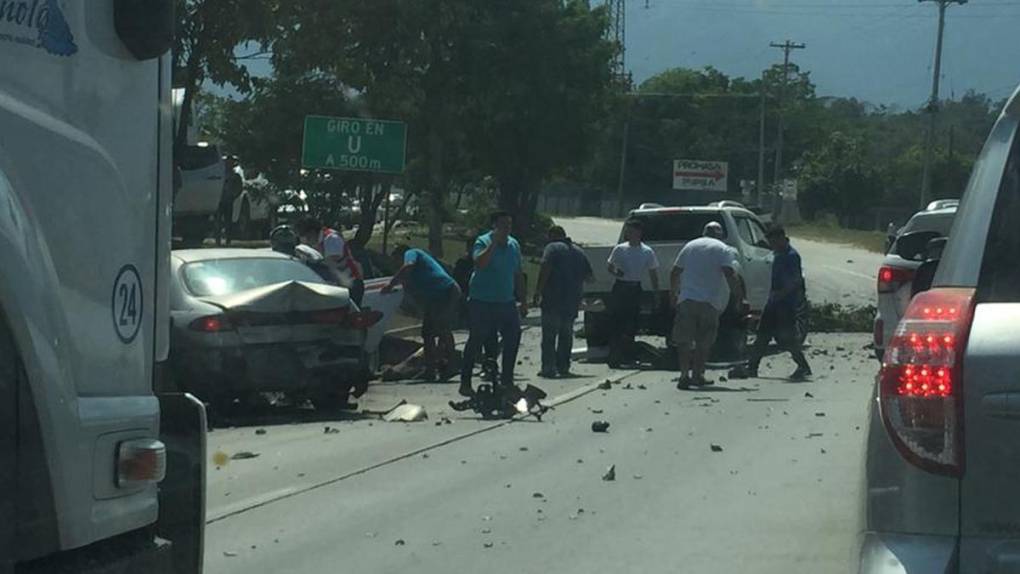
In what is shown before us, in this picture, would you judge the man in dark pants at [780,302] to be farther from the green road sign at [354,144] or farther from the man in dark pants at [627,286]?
the green road sign at [354,144]

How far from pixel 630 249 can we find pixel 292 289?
7005 millimetres

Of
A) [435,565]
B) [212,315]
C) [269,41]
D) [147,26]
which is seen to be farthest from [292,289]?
[147,26]

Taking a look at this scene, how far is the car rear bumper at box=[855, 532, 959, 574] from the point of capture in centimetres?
364

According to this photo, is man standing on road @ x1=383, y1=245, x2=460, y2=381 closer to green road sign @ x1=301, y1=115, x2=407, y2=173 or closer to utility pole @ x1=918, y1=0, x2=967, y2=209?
green road sign @ x1=301, y1=115, x2=407, y2=173

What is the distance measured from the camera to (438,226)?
125ft

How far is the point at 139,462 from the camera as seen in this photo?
13.4ft

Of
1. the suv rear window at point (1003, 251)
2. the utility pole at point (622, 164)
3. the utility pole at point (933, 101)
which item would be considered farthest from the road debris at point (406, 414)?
the utility pole at point (622, 164)

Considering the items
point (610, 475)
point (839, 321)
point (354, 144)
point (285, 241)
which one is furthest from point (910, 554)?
point (839, 321)

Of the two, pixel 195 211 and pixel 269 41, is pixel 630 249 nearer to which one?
pixel 269 41

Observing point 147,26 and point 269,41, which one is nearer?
point 147,26

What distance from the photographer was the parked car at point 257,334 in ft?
44.0

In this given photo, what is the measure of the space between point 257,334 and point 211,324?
403mm

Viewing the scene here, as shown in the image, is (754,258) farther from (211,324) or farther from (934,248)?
(934,248)

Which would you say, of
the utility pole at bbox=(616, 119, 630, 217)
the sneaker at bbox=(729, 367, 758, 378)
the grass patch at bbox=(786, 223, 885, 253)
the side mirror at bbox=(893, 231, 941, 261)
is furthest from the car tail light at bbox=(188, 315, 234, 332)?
the utility pole at bbox=(616, 119, 630, 217)
